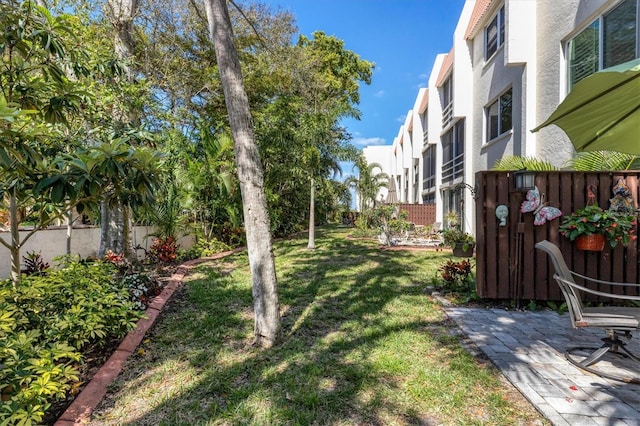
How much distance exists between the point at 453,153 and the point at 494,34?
17.8 feet

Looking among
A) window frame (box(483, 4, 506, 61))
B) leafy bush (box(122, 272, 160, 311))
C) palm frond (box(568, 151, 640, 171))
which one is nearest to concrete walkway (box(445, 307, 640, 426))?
palm frond (box(568, 151, 640, 171))

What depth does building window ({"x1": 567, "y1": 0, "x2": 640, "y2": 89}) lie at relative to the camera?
5.73 meters

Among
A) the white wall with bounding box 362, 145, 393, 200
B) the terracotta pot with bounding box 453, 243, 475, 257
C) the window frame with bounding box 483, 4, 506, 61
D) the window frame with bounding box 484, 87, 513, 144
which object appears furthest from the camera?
the white wall with bounding box 362, 145, 393, 200

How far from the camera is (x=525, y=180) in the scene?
504cm

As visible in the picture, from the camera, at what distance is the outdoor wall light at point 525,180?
16.5ft

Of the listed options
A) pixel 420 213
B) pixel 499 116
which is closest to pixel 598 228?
pixel 499 116

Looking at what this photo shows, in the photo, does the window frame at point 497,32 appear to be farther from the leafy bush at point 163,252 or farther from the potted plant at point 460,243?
the leafy bush at point 163,252

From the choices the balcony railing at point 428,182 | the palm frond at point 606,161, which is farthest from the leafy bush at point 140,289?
the balcony railing at point 428,182

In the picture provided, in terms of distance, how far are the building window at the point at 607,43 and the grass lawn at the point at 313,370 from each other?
5623mm

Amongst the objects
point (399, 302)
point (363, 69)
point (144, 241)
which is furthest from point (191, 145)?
point (363, 69)

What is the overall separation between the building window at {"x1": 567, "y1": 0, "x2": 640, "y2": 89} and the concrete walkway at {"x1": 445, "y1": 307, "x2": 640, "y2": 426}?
4884mm

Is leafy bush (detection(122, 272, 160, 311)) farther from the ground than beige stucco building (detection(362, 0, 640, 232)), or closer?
closer

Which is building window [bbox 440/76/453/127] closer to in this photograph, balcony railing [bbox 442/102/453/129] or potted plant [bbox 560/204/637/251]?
balcony railing [bbox 442/102/453/129]

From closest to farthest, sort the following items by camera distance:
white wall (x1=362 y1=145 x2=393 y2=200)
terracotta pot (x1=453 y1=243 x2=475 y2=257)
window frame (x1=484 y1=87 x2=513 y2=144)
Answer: terracotta pot (x1=453 y1=243 x2=475 y2=257)
window frame (x1=484 y1=87 x2=513 y2=144)
white wall (x1=362 y1=145 x2=393 y2=200)
